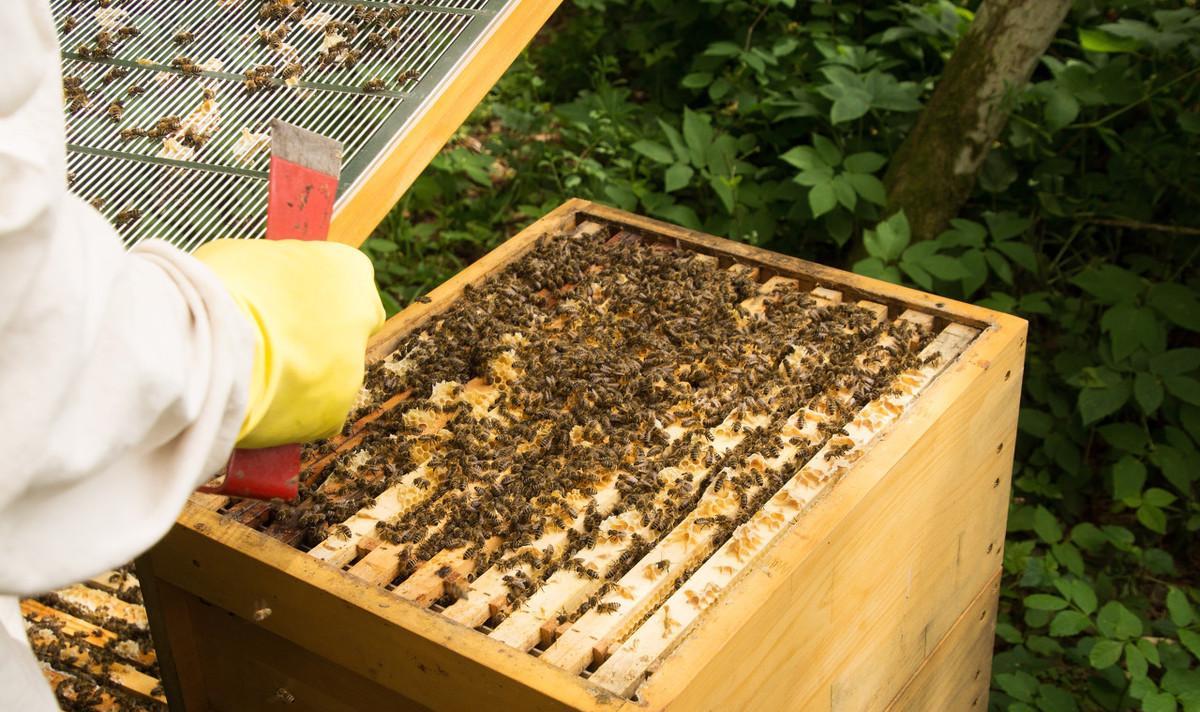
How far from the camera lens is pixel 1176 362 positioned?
3.07m

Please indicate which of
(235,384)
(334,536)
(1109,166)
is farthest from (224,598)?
(1109,166)

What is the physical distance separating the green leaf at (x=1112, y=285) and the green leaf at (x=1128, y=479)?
0.45 meters

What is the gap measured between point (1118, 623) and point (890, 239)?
1100 mm

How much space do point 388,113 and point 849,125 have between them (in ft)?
7.80

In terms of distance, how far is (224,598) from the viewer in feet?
5.66

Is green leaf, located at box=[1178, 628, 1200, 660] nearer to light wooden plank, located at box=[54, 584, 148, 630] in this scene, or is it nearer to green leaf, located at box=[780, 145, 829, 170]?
green leaf, located at box=[780, 145, 829, 170]

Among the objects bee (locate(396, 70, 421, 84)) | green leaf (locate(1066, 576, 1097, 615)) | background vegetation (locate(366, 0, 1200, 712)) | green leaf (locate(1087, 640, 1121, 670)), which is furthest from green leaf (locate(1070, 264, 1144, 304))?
bee (locate(396, 70, 421, 84))

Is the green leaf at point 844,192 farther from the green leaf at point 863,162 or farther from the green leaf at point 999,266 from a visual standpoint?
the green leaf at point 999,266

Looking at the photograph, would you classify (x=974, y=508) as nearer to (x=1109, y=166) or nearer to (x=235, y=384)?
(x=235, y=384)

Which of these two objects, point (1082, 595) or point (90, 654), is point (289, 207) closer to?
point (90, 654)

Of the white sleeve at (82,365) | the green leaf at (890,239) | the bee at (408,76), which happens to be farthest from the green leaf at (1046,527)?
the white sleeve at (82,365)

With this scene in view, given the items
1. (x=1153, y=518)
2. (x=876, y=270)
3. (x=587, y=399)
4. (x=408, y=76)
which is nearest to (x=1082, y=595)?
(x=1153, y=518)

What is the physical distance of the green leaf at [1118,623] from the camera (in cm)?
249

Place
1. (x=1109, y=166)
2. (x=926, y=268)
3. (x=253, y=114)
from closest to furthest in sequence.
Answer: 1. (x=253, y=114)
2. (x=926, y=268)
3. (x=1109, y=166)
